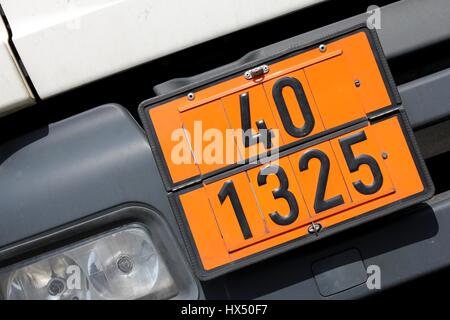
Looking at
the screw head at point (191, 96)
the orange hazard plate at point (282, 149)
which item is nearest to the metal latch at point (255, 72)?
the orange hazard plate at point (282, 149)

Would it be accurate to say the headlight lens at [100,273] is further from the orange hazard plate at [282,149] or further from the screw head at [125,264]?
the orange hazard plate at [282,149]

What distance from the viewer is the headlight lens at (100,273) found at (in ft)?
5.52

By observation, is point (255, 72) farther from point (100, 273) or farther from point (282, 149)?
point (100, 273)

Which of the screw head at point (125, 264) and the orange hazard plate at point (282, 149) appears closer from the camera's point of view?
the orange hazard plate at point (282, 149)

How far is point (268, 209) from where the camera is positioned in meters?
1.59

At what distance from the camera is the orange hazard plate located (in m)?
1.58

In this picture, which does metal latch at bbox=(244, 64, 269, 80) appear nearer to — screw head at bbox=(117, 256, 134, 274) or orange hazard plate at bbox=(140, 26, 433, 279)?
orange hazard plate at bbox=(140, 26, 433, 279)

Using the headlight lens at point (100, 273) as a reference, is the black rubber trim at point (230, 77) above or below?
above

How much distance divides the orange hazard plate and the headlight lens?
0.13 m

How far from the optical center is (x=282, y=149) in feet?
5.19

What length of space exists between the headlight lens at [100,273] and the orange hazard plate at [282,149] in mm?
128

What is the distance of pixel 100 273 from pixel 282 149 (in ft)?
1.73

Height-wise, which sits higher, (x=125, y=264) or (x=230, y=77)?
(x=230, y=77)

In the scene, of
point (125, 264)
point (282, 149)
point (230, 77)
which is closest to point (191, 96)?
point (230, 77)
